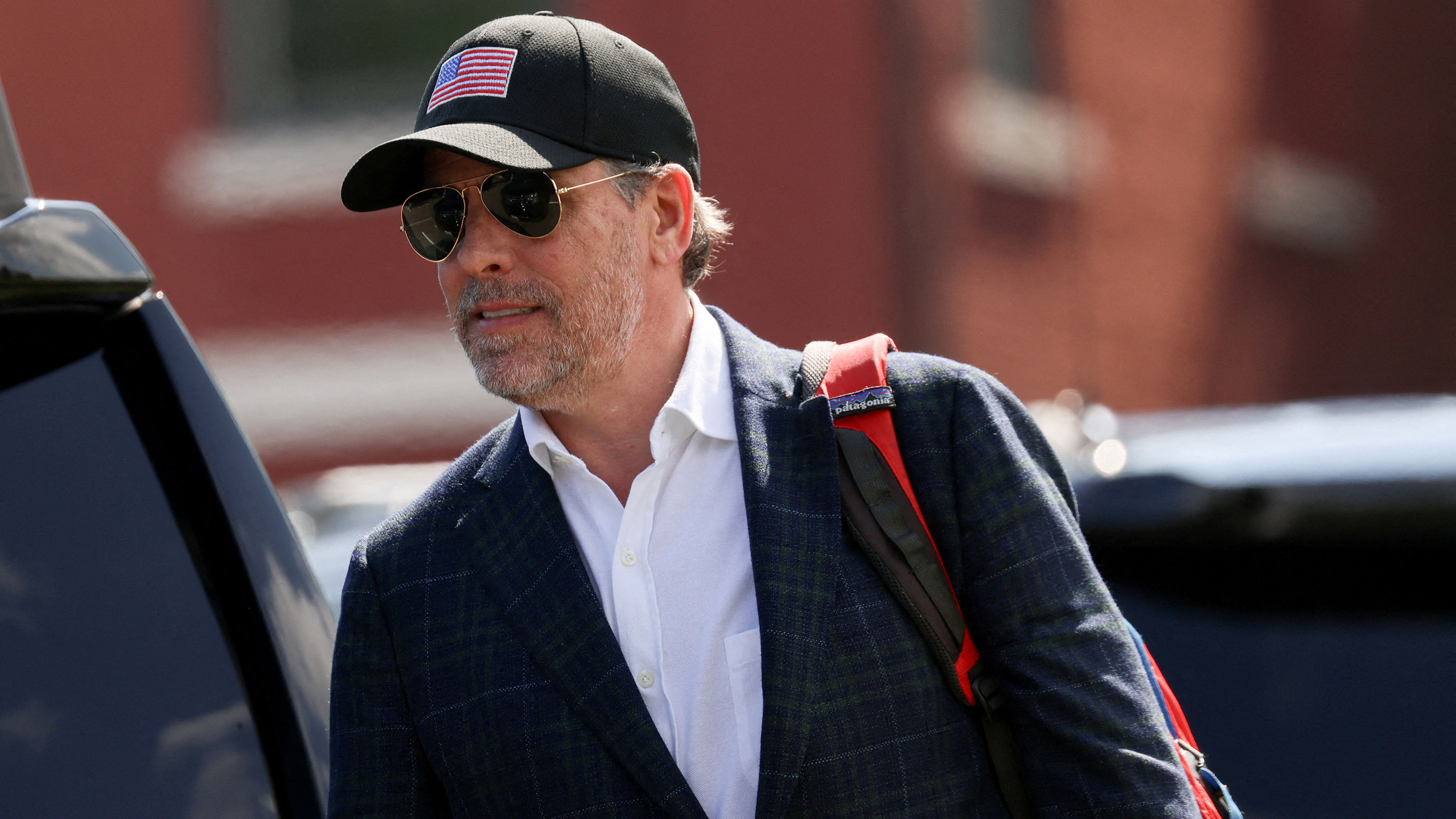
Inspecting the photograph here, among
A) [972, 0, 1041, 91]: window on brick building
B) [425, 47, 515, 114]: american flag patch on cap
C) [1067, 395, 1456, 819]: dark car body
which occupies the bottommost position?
[1067, 395, 1456, 819]: dark car body

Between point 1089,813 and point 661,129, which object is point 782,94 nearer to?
point 661,129

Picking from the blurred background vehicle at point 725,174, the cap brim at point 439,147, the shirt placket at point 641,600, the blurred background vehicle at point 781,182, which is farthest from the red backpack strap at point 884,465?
the blurred background vehicle at point 725,174

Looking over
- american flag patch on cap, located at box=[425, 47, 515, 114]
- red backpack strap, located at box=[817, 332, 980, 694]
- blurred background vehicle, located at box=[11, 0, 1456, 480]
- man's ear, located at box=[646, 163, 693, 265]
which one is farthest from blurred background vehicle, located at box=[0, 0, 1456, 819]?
red backpack strap, located at box=[817, 332, 980, 694]

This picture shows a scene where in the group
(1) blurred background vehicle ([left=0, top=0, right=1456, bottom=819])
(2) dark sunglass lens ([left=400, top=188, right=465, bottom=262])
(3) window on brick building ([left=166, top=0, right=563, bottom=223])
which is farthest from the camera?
(3) window on brick building ([left=166, top=0, right=563, bottom=223])

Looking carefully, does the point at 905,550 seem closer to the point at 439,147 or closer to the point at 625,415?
the point at 625,415

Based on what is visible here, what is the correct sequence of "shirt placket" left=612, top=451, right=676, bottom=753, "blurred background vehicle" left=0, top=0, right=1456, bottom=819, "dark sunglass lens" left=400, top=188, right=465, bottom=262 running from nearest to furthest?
"shirt placket" left=612, top=451, right=676, bottom=753 < "dark sunglass lens" left=400, top=188, right=465, bottom=262 < "blurred background vehicle" left=0, top=0, right=1456, bottom=819

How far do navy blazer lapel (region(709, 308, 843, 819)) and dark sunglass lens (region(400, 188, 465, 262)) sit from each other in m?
0.45

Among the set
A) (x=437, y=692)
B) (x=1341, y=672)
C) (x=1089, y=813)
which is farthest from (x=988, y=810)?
(x=1341, y=672)

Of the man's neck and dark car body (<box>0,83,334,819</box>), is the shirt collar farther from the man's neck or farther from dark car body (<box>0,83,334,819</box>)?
dark car body (<box>0,83,334,819</box>)

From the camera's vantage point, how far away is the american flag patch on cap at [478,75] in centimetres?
211

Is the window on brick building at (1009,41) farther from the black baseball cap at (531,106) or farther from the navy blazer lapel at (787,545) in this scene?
the navy blazer lapel at (787,545)

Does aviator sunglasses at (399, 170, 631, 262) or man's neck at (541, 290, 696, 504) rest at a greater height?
aviator sunglasses at (399, 170, 631, 262)

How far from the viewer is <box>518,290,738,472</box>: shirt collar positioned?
205 cm

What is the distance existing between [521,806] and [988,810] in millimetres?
577
